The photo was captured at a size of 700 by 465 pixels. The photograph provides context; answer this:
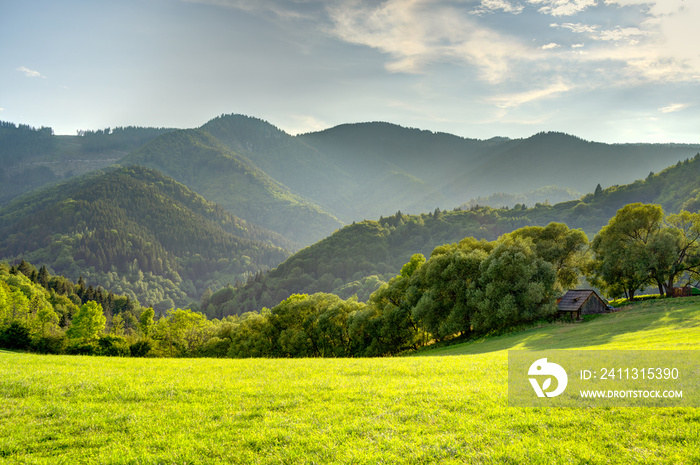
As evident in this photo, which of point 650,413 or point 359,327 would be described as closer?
point 650,413

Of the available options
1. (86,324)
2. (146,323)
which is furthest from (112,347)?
(146,323)

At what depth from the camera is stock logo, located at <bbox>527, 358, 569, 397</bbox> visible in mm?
14195

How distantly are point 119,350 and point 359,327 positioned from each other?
39164 millimetres

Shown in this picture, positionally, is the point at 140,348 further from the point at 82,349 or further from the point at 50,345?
the point at 50,345

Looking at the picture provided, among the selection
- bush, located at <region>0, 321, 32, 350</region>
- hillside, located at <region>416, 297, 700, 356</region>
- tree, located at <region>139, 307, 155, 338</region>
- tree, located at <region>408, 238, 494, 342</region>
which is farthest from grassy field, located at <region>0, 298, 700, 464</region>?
tree, located at <region>139, 307, 155, 338</region>

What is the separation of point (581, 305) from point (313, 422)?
174 ft

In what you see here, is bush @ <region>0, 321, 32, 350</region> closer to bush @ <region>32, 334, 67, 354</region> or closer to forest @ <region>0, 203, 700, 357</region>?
forest @ <region>0, 203, 700, 357</region>

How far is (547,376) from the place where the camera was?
15562 mm

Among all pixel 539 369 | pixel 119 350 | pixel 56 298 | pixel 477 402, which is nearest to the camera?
pixel 477 402

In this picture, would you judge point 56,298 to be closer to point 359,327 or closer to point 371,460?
point 359,327

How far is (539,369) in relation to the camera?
1645cm

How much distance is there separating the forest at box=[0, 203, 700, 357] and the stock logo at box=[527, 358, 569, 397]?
35674 mm

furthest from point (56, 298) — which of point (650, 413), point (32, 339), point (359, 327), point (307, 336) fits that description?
point (650, 413)

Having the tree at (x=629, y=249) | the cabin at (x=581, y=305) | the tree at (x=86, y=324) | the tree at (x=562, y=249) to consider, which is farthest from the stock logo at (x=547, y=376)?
the tree at (x=86, y=324)
